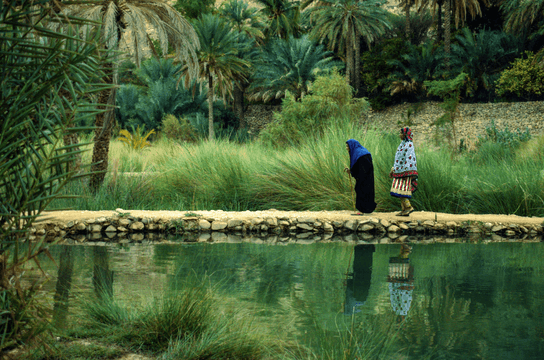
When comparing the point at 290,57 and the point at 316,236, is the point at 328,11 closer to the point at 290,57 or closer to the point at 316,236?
the point at 290,57

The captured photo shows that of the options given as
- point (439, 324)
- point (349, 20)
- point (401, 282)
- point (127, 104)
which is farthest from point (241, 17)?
point (439, 324)

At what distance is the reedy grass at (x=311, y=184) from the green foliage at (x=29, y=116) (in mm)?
8458

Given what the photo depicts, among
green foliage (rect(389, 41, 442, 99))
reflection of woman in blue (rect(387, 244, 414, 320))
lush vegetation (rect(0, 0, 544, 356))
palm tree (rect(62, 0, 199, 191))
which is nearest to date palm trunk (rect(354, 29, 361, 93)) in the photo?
lush vegetation (rect(0, 0, 544, 356))

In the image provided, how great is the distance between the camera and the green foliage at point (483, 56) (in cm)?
3228

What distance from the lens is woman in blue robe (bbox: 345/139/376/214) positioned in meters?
9.77

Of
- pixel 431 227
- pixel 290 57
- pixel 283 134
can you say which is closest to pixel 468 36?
pixel 290 57

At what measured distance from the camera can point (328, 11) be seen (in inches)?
1394

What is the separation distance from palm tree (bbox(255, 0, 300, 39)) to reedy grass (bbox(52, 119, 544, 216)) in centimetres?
2863

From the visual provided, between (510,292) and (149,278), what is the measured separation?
3.70m

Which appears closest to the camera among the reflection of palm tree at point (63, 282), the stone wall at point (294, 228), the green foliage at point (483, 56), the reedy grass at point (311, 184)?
the reflection of palm tree at point (63, 282)

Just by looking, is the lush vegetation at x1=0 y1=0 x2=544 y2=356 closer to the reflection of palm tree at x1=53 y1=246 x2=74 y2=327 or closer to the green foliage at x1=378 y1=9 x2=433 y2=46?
the green foliage at x1=378 y1=9 x2=433 y2=46

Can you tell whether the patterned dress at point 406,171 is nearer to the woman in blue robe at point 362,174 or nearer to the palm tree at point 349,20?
the woman in blue robe at point 362,174

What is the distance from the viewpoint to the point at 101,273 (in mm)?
5668

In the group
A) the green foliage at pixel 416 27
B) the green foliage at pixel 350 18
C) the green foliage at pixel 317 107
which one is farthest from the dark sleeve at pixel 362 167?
the green foliage at pixel 416 27
